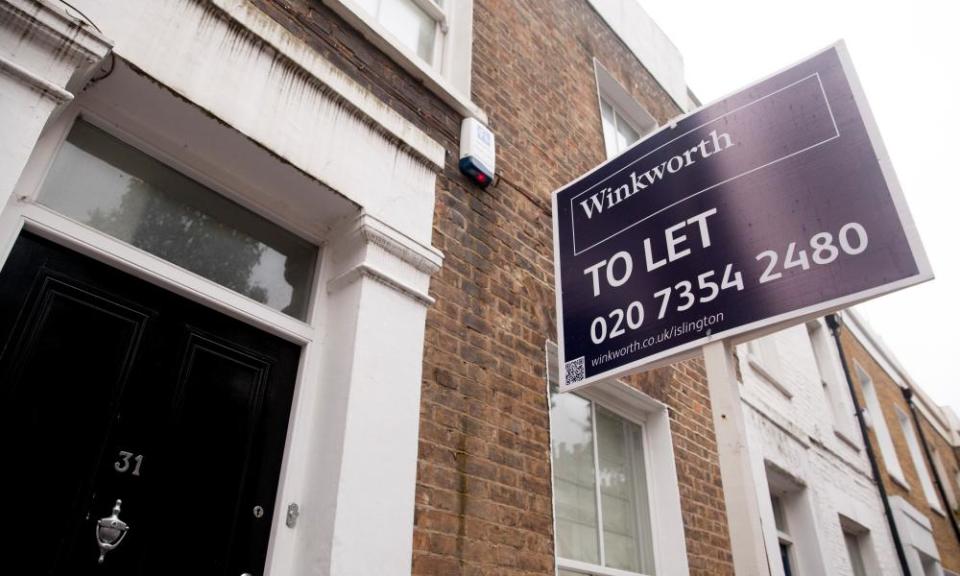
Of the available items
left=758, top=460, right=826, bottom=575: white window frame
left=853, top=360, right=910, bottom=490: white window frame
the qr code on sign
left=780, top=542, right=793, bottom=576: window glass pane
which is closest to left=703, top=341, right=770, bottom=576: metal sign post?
the qr code on sign

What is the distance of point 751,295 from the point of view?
233cm

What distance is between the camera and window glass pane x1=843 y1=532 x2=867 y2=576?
798 centimetres

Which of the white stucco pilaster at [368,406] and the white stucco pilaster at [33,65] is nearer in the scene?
the white stucco pilaster at [33,65]

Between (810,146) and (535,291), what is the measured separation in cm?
188

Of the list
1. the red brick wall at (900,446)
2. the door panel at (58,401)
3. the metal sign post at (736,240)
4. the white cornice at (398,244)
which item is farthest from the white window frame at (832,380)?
the door panel at (58,401)

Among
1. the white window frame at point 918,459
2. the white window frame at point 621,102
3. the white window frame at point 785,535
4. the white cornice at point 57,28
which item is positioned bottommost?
the white window frame at point 785,535

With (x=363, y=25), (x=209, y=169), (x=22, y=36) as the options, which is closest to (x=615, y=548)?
(x=209, y=169)

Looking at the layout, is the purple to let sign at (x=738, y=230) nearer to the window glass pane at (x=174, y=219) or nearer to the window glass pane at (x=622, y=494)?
the window glass pane at (x=174, y=219)

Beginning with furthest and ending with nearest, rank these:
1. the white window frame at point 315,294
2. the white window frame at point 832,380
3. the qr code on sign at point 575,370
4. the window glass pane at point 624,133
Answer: the white window frame at point 832,380
the window glass pane at point 624,133
the qr code on sign at point 575,370
the white window frame at point 315,294

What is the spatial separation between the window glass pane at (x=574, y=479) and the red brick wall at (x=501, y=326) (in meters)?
0.34

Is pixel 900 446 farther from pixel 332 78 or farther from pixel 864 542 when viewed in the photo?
pixel 332 78

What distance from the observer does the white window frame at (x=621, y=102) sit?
6.32m

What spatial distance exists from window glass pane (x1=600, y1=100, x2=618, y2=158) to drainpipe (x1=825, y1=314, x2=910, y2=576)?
15.1 feet

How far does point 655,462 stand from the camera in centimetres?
447
